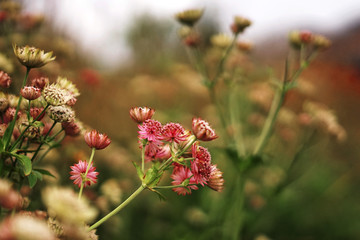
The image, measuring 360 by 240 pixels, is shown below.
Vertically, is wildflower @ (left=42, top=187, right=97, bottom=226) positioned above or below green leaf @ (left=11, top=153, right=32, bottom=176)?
below

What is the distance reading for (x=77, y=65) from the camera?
17.9 feet

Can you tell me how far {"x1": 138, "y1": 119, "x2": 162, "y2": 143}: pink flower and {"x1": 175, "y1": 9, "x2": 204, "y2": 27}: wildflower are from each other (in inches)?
58.8

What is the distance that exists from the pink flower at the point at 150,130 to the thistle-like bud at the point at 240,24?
1.45 metres

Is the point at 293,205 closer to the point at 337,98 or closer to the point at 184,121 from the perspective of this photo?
the point at 184,121

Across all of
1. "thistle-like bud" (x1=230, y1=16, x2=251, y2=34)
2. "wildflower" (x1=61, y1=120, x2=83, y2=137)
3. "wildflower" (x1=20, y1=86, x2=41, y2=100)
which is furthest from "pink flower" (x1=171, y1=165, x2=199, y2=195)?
"thistle-like bud" (x1=230, y1=16, x2=251, y2=34)

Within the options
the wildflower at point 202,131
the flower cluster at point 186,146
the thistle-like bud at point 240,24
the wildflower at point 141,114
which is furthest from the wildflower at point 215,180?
the thistle-like bud at point 240,24

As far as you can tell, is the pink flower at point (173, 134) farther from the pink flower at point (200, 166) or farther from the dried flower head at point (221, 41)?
the dried flower head at point (221, 41)

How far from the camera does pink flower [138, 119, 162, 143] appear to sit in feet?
3.87

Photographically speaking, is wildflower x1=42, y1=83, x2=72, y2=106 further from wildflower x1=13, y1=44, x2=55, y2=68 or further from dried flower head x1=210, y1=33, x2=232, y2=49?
dried flower head x1=210, y1=33, x2=232, y2=49

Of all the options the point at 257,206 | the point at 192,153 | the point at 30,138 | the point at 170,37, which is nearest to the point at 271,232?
the point at 257,206

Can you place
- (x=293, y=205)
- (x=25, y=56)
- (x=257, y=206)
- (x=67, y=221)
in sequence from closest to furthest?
(x=67, y=221) < (x=25, y=56) < (x=257, y=206) < (x=293, y=205)

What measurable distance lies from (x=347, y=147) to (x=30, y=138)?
6294 mm

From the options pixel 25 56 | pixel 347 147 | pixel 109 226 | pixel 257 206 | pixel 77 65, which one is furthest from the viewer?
pixel 347 147

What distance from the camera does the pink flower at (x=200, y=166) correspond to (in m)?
1.15
